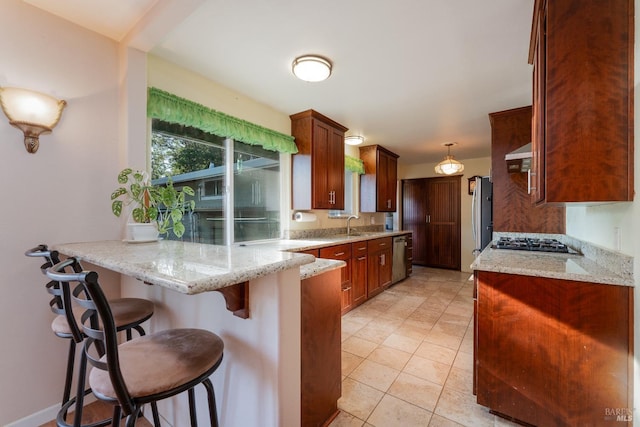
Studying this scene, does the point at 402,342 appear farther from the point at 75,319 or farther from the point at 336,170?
the point at 75,319

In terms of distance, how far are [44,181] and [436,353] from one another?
125 inches

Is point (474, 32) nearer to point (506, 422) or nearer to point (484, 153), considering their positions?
point (506, 422)

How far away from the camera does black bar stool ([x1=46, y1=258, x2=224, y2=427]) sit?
71 centimetres

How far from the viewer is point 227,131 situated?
2477mm

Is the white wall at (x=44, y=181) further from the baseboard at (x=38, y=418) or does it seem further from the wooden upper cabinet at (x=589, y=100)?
the wooden upper cabinet at (x=589, y=100)

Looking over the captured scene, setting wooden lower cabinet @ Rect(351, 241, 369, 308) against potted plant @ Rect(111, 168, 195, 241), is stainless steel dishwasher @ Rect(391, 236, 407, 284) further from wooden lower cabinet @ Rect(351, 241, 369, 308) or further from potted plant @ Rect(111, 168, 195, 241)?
potted plant @ Rect(111, 168, 195, 241)

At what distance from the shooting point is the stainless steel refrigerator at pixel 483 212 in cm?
386

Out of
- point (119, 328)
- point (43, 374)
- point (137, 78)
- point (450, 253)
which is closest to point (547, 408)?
point (119, 328)

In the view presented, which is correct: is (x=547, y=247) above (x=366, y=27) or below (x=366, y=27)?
below

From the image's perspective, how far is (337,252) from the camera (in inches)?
123

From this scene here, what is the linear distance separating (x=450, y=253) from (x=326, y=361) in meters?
5.30

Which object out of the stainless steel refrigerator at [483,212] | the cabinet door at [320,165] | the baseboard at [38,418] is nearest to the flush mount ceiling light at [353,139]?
the cabinet door at [320,165]

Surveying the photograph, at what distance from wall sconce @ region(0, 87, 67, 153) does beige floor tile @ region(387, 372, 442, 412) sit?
276 centimetres

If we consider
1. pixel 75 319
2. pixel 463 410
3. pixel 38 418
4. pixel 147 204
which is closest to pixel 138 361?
pixel 75 319
